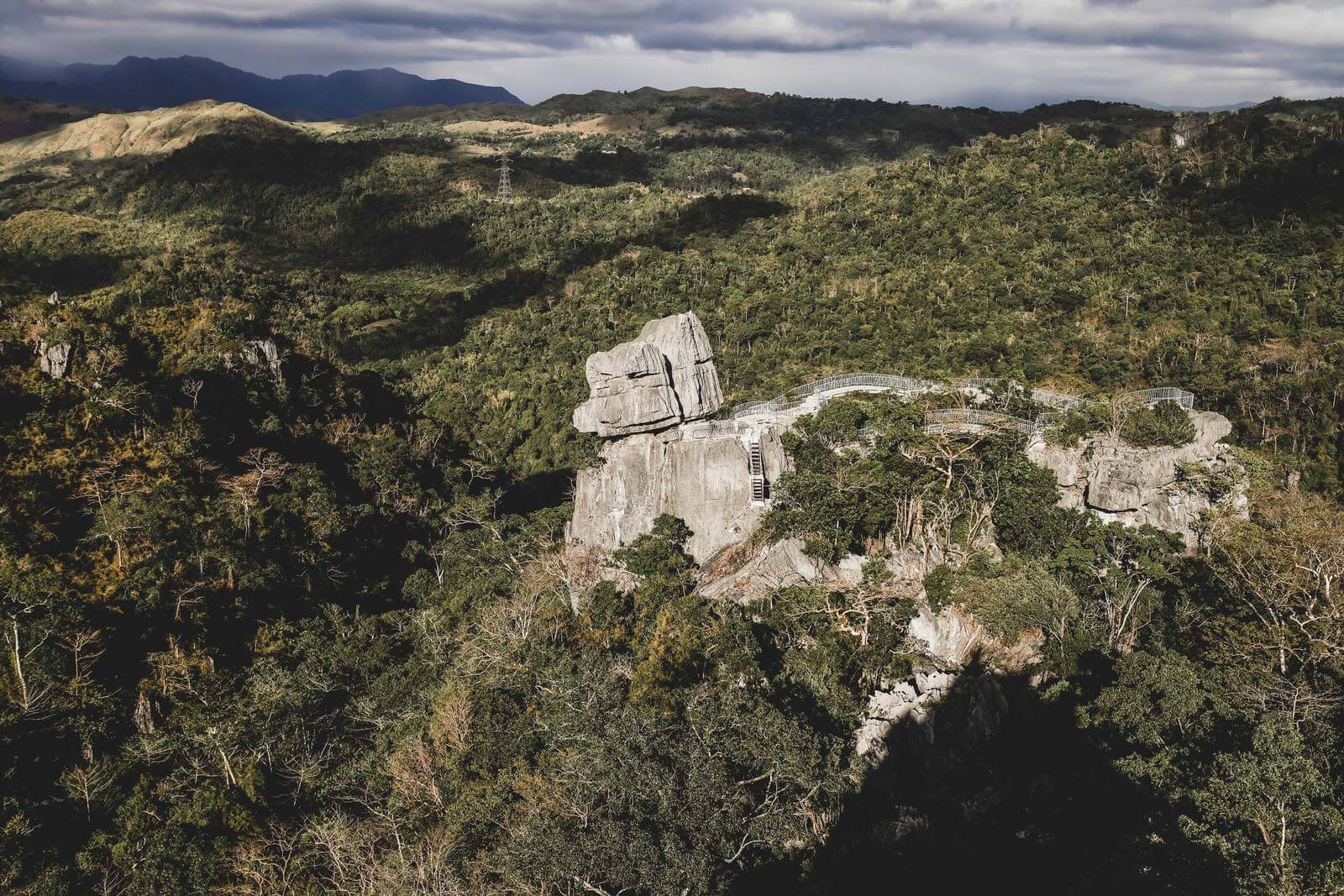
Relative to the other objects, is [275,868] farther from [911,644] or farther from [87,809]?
[911,644]

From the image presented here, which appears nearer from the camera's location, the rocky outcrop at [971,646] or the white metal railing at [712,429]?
the rocky outcrop at [971,646]

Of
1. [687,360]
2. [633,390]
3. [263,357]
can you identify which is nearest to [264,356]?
[263,357]

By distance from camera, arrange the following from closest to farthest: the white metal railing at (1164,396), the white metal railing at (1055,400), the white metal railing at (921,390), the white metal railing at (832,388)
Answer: the white metal railing at (1164,396)
the white metal railing at (921,390)
the white metal railing at (832,388)
the white metal railing at (1055,400)

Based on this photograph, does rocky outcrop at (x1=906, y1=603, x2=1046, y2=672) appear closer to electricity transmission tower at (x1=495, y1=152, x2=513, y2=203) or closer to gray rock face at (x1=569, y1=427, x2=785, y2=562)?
gray rock face at (x1=569, y1=427, x2=785, y2=562)

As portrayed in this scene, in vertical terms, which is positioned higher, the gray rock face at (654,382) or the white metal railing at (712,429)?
the gray rock face at (654,382)

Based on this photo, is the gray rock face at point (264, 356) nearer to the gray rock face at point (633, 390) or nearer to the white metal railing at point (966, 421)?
the gray rock face at point (633, 390)

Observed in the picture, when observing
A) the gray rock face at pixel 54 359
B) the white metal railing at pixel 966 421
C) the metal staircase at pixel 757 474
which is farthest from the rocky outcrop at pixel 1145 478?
the gray rock face at pixel 54 359

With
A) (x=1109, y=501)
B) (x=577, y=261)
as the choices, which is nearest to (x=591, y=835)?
(x=1109, y=501)
